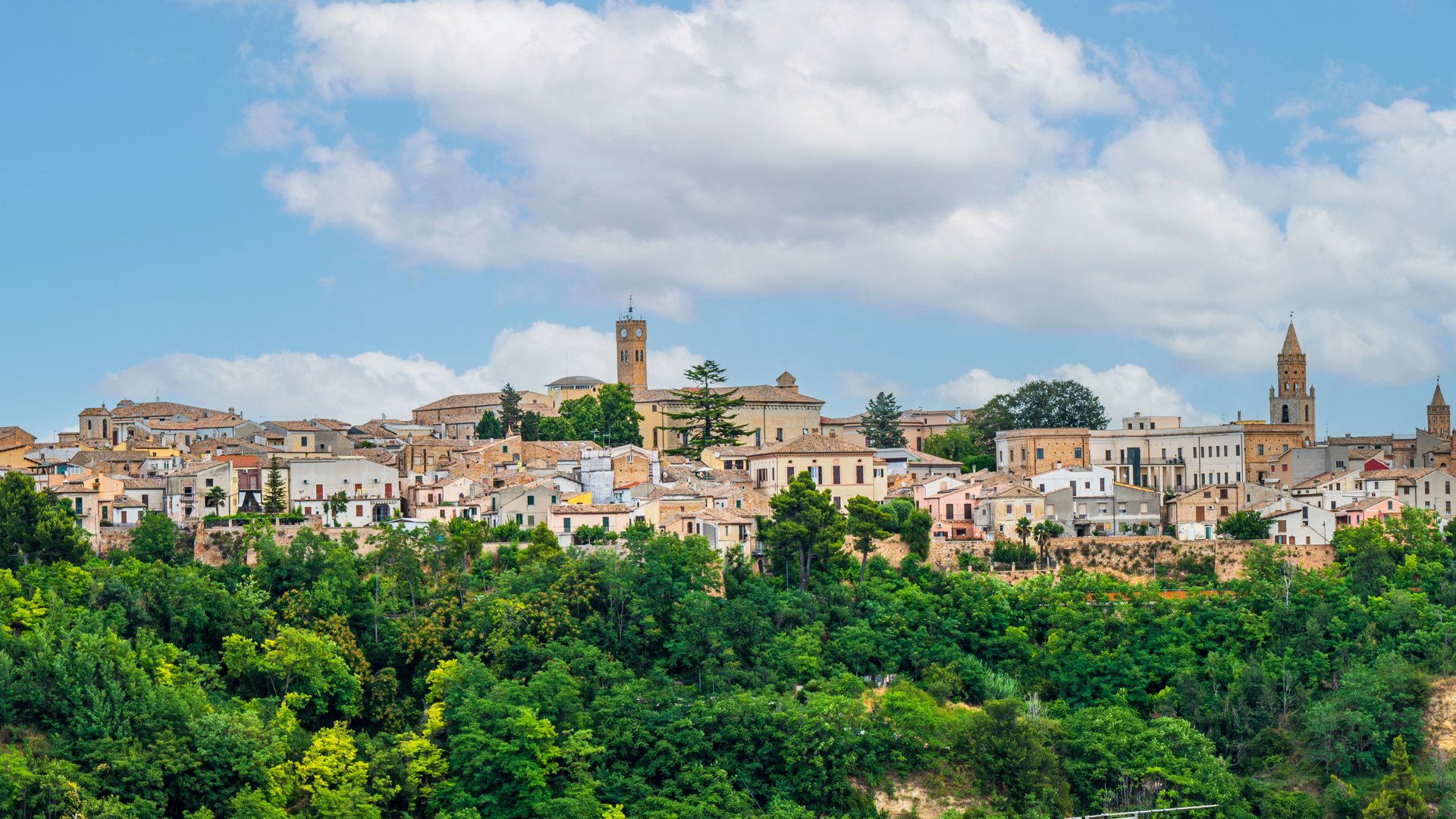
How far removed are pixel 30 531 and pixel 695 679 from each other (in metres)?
15.5

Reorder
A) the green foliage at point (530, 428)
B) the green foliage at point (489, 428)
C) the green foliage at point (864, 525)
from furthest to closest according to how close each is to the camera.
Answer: the green foliage at point (489, 428), the green foliage at point (530, 428), the green foliage at point (864, 525)

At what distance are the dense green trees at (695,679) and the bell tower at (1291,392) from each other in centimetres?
1913

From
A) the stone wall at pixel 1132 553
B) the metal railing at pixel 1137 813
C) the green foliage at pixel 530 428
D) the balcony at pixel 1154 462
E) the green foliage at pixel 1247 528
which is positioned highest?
the green foliage at pixel 530 428

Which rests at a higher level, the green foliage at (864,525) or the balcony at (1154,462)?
the balcony at (1154,462)

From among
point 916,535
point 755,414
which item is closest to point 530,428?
point 755,414

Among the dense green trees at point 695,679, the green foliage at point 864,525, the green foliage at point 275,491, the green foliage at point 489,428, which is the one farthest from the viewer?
the green foliage at point 489,428

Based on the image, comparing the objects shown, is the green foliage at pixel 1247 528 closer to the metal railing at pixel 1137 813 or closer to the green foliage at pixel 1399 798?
the green foliage at pixel 1399 798

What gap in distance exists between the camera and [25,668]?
118 ft

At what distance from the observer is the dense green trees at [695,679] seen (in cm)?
3562

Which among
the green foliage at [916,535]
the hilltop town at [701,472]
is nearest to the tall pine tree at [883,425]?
the hilltop town at [701,472]

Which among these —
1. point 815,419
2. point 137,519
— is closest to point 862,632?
point 137,519

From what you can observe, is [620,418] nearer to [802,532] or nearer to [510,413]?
[510,413]

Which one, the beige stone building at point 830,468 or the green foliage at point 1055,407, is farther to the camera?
the green foliage at point 1055,407

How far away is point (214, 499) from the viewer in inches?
1858
